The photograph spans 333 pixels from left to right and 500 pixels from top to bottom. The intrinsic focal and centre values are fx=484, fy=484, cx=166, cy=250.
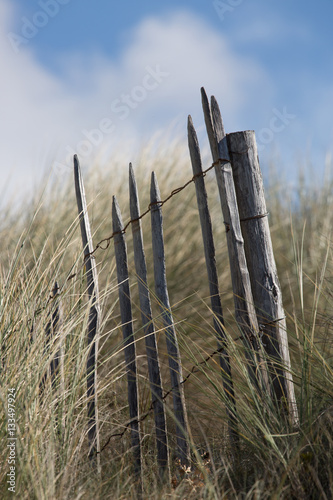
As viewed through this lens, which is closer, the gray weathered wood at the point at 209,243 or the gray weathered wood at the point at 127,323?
the gray weathered wood at the point at 209,243

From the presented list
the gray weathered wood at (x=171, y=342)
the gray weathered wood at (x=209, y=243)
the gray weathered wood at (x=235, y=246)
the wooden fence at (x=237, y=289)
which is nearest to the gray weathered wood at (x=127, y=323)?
the wooden fence at (x=237, y=289)

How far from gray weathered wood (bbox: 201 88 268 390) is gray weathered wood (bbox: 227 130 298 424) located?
0.14ft

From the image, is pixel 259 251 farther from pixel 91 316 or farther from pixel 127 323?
pixel 91 316

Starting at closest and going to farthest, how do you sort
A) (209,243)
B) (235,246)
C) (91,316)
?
(235,246), (209,243), (91,316)

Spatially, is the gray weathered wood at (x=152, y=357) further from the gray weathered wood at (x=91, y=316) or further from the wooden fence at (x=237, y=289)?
the gray weathered wood at (x=91, y=316)

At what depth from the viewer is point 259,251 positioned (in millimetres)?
2197

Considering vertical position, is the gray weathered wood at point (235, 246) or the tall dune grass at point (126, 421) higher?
the gray weathered wood at point (235, 246)

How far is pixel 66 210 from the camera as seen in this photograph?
5371 mm

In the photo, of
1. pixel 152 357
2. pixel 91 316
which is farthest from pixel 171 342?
pixel 91 316

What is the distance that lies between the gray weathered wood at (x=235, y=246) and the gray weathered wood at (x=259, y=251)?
4cm

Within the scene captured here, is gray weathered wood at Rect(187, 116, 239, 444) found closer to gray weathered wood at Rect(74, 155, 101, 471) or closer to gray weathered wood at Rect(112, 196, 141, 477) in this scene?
gray weathered wood at Rect(112, 196, 141, 477)

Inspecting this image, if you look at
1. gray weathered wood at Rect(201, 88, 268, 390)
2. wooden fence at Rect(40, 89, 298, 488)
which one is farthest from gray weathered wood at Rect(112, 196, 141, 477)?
gray weathered wood at Rect(201, 88, 268, 390)

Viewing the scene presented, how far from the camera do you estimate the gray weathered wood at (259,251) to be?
2.17 meters

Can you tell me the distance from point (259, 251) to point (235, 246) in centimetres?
12
